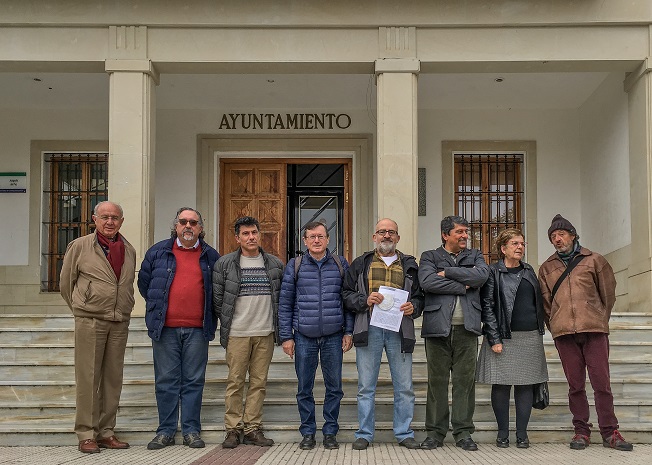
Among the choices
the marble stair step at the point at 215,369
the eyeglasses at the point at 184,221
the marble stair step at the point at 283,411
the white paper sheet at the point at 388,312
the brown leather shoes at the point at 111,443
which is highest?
the eyeglasses at the point at 184,221

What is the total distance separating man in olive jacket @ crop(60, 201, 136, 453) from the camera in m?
6.39

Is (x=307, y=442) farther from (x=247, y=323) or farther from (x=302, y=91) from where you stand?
(x=302, y=91)

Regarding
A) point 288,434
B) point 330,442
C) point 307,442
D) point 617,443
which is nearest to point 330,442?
point 330,442

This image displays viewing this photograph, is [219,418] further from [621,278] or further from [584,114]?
[584,114]

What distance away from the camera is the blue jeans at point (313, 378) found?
6.41 m

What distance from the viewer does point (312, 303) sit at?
647cm

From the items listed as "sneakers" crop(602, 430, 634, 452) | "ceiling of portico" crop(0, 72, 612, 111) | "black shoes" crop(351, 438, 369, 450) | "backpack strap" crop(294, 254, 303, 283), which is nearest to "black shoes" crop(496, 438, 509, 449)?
"sneakers" crop(602, 430, 634, 452)

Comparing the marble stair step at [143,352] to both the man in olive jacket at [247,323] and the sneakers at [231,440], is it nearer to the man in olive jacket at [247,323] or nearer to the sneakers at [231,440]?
the man in olive jacket at [247,323]

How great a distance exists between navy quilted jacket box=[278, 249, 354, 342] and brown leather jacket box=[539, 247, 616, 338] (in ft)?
5.04

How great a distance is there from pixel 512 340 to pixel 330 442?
1542 millimetres

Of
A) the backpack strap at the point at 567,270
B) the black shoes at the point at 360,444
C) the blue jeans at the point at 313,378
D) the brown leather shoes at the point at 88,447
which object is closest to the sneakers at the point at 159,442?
the brown leather shoes at the point at 88,447

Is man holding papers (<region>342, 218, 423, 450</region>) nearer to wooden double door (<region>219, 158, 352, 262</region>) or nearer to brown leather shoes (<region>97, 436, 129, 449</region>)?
brown leather shoes (<region>97, 436, 129, 449</region>)

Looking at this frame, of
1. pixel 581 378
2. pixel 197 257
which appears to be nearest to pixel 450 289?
pixel 581 378

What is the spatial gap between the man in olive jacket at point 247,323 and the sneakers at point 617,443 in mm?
2476
